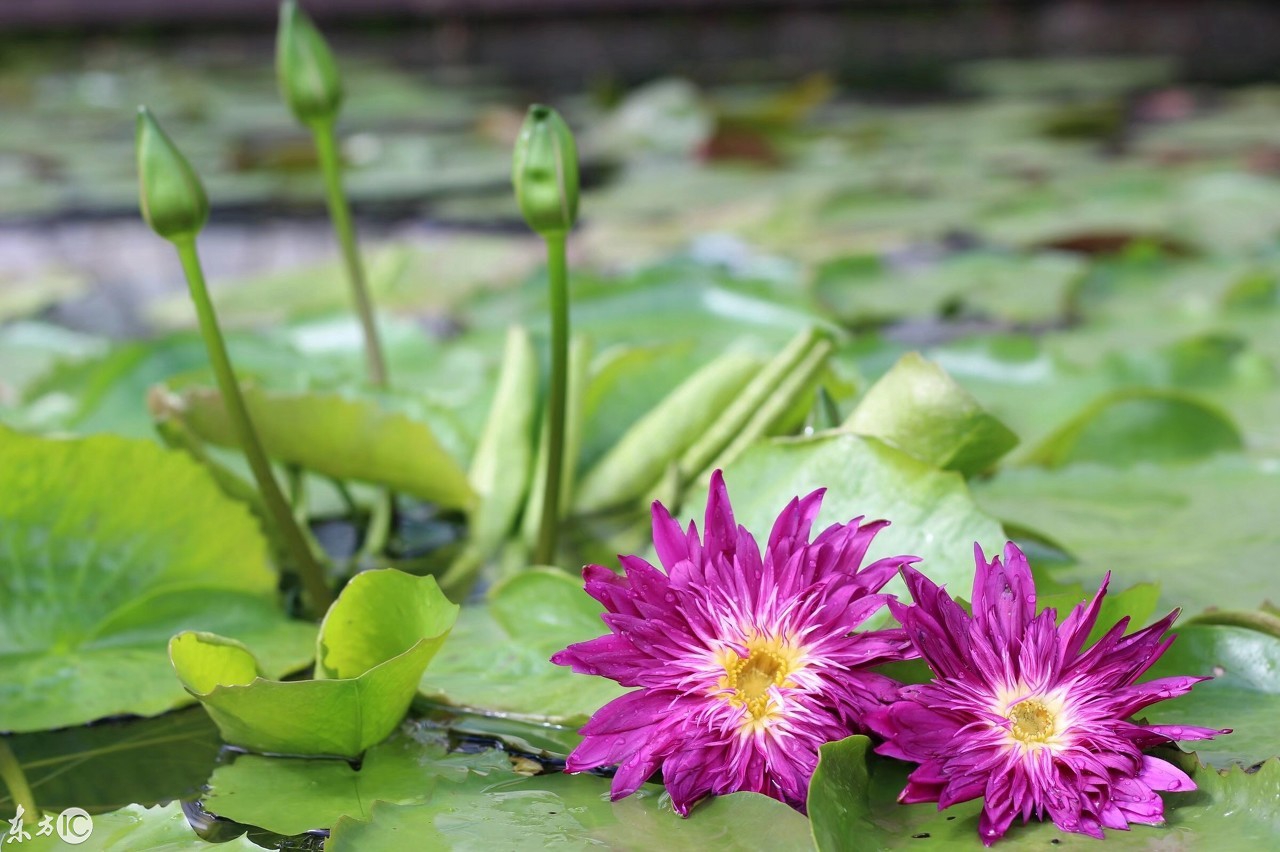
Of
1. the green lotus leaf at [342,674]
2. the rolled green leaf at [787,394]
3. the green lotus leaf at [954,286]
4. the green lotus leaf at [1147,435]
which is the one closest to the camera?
the green lotus leaf at [342,674]

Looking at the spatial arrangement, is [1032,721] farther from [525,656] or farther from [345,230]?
[345,230]

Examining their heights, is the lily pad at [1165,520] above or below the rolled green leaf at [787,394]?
below

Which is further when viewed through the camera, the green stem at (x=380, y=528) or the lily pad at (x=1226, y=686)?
the green stem at (x=380, y=528)

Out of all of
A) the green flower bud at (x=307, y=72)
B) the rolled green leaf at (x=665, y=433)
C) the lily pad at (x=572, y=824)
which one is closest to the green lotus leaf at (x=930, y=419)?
the rolled green leaf at (x=665, y=433)

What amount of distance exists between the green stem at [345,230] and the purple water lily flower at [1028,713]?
0.59 m

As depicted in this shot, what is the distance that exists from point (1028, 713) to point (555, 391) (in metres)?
0.38

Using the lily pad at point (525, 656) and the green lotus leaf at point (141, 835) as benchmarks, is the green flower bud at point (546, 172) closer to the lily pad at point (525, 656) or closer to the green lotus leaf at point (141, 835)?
the lily pad at point (525, 656)

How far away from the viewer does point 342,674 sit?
2.44 ft

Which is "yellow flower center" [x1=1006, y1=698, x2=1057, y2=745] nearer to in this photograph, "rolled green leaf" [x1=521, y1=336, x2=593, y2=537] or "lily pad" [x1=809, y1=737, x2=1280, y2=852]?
"lily pad" [x1=809, y1=737, x2=1280, y2=852]

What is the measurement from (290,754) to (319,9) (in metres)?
4.42

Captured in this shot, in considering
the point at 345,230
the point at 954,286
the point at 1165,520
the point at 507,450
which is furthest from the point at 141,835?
the point at 954,286

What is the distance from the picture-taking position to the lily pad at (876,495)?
745 mm

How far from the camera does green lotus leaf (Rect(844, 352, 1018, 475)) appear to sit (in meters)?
0.82

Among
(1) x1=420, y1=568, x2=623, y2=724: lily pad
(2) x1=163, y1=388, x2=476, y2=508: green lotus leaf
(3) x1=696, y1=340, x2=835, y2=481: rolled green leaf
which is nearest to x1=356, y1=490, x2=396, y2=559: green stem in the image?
(2) x1=163, y1=388, x2=476, y2=508: green lotus leaf
